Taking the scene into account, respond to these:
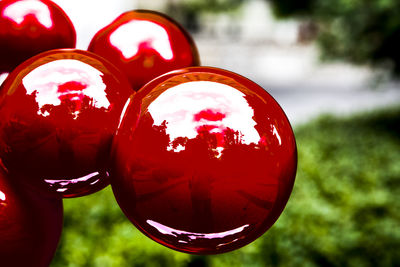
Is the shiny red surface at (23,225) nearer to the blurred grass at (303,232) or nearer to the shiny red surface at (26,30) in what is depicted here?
the shiny red surface at (26,30)

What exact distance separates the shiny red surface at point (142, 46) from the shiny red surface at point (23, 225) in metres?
0.28

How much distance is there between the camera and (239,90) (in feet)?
2.06

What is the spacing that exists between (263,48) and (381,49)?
51.3 feet

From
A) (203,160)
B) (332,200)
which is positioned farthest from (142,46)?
(332,200)

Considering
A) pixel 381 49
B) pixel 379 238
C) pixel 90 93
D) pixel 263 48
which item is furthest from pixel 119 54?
pixel 263 48

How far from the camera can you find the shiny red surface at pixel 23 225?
751 mm

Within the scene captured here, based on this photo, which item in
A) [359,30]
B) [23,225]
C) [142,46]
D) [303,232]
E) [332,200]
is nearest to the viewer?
[23,225]

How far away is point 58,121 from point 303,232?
2.52 metres

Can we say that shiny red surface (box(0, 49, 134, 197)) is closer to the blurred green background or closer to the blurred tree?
the blurred green background

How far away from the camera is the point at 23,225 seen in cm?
77

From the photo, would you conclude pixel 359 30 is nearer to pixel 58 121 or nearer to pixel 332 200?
pixel 332 200

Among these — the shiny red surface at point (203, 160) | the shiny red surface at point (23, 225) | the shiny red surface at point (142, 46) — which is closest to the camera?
the shiny red surface at point (203, 160)

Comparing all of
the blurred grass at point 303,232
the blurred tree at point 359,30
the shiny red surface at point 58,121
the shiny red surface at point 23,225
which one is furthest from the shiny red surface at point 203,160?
the blurred tree at point 359,30

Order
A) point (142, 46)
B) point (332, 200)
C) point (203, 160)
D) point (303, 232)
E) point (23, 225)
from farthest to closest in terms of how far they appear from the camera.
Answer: point (332, 200), point (303, 232), point (142, 46), point (23, 225), point (203, 160)
